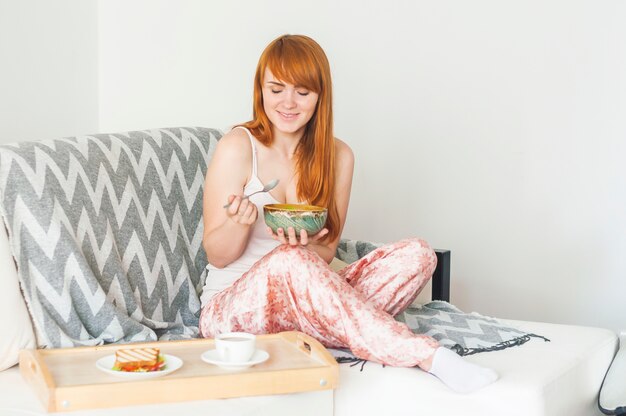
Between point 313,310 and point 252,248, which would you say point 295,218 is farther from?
point 252,248

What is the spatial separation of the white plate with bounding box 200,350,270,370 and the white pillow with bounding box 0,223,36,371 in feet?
1.33

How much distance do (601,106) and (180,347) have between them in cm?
208

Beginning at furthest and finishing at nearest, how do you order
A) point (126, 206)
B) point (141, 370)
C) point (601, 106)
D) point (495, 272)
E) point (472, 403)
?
point (495, 272)
point (601, 106)
point (126, 206)
point (472, 403)
point (141, 370)

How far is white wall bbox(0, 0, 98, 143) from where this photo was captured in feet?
12.5

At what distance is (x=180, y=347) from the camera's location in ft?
6.55

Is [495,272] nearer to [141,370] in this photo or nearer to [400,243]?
[400,243]

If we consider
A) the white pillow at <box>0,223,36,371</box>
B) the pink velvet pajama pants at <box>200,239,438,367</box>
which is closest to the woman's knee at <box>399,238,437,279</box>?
the pink velvet pajama pants at <box>200,239,438,367</box>

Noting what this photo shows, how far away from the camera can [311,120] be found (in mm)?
2518

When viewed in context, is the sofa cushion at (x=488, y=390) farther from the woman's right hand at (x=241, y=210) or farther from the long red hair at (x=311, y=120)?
the long red hair at (x=311, y=120)

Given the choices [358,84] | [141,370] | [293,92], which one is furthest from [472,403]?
[358,84]

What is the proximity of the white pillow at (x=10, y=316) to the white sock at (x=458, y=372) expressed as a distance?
3.00ft

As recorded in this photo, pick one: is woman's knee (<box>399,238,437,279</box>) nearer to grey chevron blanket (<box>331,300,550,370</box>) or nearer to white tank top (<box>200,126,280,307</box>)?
grey chevron blanket (<box>331,300,550,370</box>)

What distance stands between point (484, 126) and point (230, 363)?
2086 mm

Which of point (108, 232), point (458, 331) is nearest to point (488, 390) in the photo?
point (458, 331)
